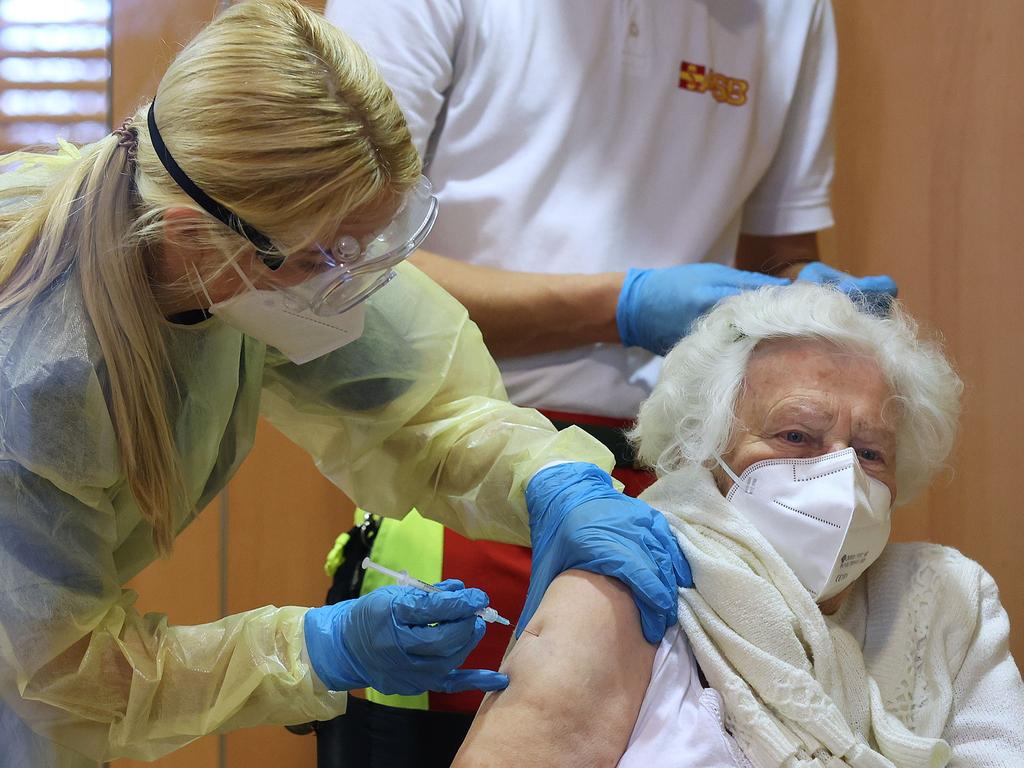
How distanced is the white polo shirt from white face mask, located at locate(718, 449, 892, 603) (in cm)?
47

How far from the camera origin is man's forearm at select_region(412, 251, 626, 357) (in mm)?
1797

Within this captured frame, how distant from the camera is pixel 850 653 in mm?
1464

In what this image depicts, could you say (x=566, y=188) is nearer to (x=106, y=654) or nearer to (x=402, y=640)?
(x=402, y=640)

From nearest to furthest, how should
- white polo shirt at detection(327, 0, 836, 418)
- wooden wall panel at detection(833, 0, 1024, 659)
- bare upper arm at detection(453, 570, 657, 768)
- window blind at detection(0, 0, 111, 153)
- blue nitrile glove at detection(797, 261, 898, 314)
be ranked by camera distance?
1. window blind at detection(0, 0, 111, 153)
2. bare upper arm at detection(453, 570, 657, 768)
3. blue nitrile glove at detection(797, 261, 898, 314)
4. white polo shirt at detection(327, 0, 836, 418)
5. wooden wall panel at detection(833, 0, 1024, 659)

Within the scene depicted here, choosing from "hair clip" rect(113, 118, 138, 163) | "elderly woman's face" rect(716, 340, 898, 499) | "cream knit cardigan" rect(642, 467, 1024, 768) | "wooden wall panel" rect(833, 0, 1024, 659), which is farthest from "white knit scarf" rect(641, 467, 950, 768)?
"wooden wall panel" rect(833, 0, 1024, 659)

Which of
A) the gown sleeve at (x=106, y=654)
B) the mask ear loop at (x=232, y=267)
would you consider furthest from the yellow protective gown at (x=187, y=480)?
the mask ear loop at (x=232, y=267)

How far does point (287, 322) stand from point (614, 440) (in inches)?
27.5

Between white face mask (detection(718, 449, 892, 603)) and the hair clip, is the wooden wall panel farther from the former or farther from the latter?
the hair clip

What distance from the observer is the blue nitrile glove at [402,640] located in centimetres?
126

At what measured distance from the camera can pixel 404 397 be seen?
1.59 meters

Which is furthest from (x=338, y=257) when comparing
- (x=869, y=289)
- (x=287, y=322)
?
(x=869, y=289)

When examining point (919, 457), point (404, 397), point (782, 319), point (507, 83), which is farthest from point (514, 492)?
point (507, 83)

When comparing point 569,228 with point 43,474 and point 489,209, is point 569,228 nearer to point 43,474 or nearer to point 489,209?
point 489,209

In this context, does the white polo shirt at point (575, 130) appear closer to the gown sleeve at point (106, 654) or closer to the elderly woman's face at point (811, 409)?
the elderly woman's face at point (811, 409)
